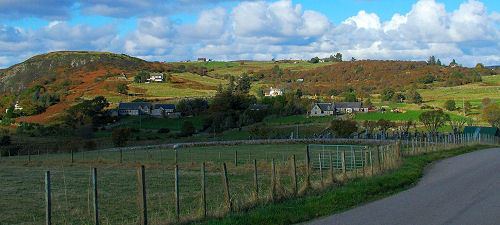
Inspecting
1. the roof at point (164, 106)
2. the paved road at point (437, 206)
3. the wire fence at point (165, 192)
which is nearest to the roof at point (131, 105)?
the roof at point (164, 106)

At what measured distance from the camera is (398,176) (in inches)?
923

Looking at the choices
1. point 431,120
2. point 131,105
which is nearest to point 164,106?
point 131,105

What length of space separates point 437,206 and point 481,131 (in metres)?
74.7

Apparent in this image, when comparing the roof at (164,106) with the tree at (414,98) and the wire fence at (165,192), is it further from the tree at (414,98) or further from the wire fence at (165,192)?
the wire fence at (165,192)

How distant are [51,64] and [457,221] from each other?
195803 millimetres

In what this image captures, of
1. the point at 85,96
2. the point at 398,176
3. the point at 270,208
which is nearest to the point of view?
the point at 270,208

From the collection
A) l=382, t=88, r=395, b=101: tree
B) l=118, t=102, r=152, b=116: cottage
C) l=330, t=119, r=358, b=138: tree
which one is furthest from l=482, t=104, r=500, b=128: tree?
l=118, t=102, r=152, b=116: cottage

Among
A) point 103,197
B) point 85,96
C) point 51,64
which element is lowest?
point 103,197

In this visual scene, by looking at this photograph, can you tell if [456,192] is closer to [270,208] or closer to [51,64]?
[270,208]

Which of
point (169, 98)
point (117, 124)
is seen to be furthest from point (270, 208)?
point (169, 98)

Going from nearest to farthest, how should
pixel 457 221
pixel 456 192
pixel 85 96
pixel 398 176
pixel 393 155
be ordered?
1. pixel 457 221
2. pixel 456 192
3. pixel 398 176
4. pixel 393 155
5. pixel 85 96

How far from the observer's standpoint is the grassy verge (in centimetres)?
1381

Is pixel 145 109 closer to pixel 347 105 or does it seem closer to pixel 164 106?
pixel 164 106

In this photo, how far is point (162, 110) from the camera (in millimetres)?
127625
